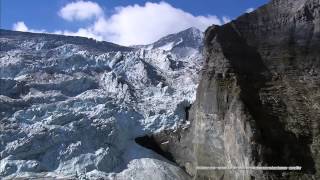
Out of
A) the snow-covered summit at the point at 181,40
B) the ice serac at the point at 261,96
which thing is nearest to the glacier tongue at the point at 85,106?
the ice serac at the point at 261,96

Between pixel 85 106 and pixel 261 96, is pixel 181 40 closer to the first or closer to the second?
pixel 85 106

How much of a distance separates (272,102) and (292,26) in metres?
10.4

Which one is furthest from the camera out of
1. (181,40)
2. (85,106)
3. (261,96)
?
(181,40)

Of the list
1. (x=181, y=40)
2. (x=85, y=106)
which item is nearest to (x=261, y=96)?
(x=85, y=106)

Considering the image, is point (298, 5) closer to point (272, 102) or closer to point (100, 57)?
point (272, 102)

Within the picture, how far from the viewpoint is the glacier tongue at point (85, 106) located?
249 ft

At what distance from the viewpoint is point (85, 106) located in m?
86.1

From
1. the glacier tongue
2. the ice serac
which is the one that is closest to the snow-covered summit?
the glacier tongue

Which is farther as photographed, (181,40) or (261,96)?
(181,40)

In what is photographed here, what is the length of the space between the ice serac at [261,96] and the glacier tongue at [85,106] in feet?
28.6

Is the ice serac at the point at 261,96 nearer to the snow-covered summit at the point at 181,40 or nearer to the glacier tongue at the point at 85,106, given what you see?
the glacier tongue at the point at 85,106

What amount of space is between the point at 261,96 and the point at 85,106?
28852 mm

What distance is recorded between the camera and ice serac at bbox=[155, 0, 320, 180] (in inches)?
2387

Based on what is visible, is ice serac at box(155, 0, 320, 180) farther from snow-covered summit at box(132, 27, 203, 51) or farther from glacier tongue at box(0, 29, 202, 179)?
snow-covered summit at box(132, 27, 203, 51)
